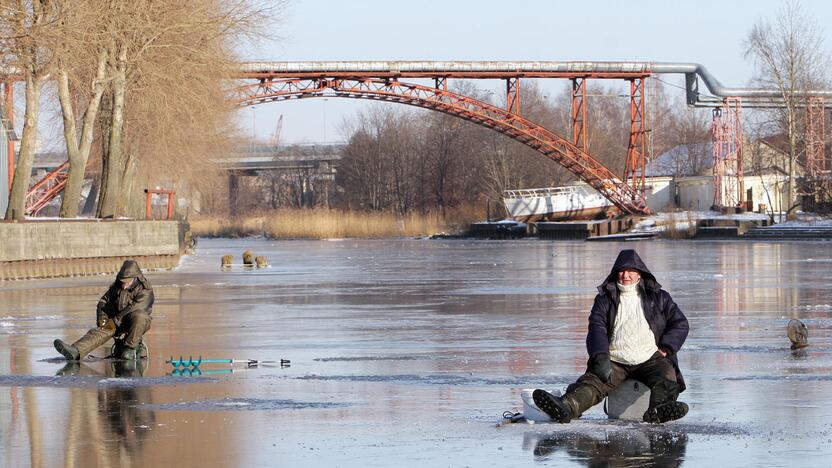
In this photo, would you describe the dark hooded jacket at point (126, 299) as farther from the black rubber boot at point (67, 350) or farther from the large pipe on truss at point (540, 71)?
the large pipe on truss at point (540, 71)

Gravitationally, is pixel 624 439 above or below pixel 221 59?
below

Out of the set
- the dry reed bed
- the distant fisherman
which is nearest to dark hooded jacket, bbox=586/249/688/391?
the distant fisherman

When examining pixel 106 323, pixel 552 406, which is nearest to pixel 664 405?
pixel 552 406

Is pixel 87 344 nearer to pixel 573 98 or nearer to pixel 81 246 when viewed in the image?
pixel 81 246

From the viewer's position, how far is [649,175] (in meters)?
109

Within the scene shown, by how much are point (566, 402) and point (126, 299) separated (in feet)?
21.8

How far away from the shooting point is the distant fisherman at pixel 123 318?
1521cm

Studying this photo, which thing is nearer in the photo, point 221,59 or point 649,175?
point 221,59

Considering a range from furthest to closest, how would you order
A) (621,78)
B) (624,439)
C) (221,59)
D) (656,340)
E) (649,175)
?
(649,175) < (621,78) < (221,59) < (656,340) < (624,439)

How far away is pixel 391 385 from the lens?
13055 mm

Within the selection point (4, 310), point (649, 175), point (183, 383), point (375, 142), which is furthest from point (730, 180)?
point (183, 383)

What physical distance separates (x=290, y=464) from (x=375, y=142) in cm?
11574

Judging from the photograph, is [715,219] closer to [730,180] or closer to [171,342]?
[730,180]

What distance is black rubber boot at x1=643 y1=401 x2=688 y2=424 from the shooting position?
10261 millimetres
